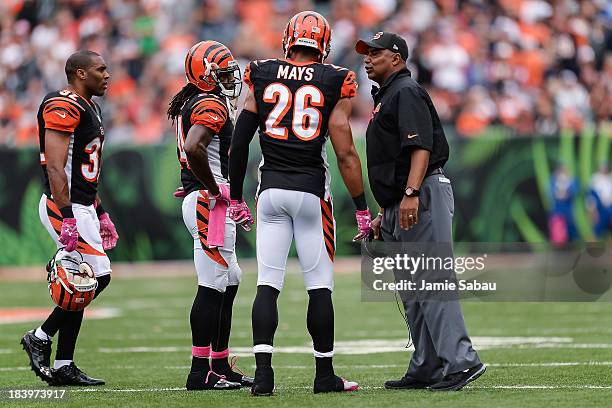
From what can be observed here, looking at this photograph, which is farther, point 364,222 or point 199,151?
point 199,151

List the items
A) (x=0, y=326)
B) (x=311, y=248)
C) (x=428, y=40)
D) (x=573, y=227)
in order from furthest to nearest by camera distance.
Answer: (x=428, y=40) → (x=573, y=227) → (x=0, y=326) → (x=311, y=248)

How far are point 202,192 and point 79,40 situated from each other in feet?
48.7

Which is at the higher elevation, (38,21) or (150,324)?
(38,21)

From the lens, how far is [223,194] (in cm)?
737

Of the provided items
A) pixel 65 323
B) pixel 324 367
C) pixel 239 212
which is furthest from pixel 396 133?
pixel 65 323

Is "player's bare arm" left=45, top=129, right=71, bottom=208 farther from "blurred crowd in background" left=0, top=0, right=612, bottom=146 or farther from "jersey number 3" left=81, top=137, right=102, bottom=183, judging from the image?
"blurred crowd in background" left=0, top=0, right=612, bottom=146

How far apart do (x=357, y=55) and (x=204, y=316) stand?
12418 millimetres

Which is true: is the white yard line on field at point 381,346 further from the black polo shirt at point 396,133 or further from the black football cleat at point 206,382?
the black polo shirt at point 396,133

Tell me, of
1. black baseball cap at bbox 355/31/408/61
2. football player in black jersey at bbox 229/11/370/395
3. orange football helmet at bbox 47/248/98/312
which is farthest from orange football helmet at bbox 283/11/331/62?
orange football helmet at bbox 47/248/98/312

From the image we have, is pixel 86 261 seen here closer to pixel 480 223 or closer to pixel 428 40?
pixel 480 223

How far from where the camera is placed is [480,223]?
18.8m

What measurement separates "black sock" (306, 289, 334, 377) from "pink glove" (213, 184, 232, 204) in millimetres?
868

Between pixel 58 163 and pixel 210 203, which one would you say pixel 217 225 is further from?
pixel 58 163

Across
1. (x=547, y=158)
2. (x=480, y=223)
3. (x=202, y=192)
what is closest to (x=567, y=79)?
(x=547, y=158)
